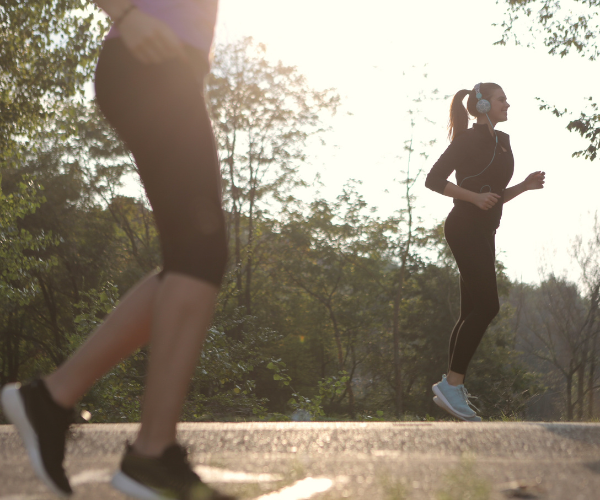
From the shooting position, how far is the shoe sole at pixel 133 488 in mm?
1630

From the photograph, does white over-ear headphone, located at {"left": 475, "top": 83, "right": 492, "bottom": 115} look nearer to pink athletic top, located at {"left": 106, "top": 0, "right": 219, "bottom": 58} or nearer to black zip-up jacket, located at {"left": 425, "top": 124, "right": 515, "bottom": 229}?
black zip-up jacket, located at {"left": 425, "top": 124, "right": 515, "bottom": 229}

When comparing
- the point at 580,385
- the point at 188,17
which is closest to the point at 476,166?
the point at 188,17

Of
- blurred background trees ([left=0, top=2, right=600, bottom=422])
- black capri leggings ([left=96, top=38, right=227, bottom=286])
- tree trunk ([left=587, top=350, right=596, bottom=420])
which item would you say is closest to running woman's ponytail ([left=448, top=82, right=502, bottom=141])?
black capri leggings ([left=96, top=38, right=227, bottom=286])

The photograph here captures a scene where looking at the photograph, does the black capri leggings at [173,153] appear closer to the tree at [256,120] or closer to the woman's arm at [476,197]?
the woman's arm at [476,197]

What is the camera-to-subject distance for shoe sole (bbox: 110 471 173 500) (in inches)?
64.2

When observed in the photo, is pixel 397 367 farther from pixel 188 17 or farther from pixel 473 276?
pixel 188 17

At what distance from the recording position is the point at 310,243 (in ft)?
112

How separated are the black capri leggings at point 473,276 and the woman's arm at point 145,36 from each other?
2.82 m

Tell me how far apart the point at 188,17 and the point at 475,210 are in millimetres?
2816

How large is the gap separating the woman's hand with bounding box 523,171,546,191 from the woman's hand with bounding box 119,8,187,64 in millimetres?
3270

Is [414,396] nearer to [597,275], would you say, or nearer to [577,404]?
[577,404]

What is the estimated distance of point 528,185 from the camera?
179 inches

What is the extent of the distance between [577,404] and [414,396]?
27.6 feet

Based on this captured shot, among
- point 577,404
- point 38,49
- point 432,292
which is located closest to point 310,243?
point 432,292
